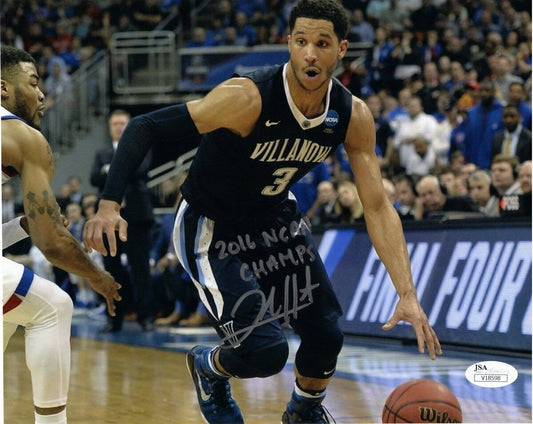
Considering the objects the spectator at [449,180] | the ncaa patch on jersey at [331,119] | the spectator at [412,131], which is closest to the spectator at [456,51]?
the spectator at [412,131]

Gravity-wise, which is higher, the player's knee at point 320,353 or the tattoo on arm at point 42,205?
the tattoo on arm at point 42,205

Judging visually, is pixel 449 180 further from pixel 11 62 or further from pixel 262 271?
pixel 11 62

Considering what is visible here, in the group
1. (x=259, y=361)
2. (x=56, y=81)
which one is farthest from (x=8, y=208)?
(x=259, y=361)

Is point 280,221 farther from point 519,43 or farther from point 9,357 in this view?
point 519,43

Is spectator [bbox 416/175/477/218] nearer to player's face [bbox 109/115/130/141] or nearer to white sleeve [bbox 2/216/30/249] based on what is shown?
player's face [bbox 109/115/130/141]

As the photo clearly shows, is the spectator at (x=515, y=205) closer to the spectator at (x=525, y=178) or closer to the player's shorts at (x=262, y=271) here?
the spectator at (x=525, y=178)

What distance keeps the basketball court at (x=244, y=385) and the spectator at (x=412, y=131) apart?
3.60m

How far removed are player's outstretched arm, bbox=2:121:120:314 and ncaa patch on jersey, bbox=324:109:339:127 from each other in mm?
1425

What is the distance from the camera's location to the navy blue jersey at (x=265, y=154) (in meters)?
5.25

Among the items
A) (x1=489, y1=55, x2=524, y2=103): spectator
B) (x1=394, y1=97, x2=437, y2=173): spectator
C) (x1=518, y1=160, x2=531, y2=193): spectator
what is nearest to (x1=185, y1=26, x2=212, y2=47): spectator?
(x1=394, y1=97, x2=437, y2=173): spectator

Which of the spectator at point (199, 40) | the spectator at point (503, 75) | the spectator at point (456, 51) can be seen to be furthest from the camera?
the spectator at point (199, 40)

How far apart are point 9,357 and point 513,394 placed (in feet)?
15.9

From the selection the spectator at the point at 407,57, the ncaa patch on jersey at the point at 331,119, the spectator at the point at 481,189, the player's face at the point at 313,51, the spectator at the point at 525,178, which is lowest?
the spectator at the point at 407,57

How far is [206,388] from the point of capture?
5.62m
